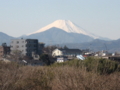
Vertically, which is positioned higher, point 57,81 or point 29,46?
point 29,46

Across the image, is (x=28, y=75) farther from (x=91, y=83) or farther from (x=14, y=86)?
(x=91, y=83)

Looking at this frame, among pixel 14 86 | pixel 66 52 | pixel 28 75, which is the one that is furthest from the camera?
pixel 66 52

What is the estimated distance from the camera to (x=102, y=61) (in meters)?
20.5

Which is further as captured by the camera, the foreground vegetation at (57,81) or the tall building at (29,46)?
the tall building at (29,46)

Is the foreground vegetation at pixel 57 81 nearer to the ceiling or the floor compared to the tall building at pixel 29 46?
→ nearer to the floor

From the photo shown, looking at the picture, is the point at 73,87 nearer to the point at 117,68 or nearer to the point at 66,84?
→ the point at 66,84

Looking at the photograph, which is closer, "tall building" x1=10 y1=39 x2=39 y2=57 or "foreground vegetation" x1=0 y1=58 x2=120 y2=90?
"foreground vegetation" x1=0 y1=58 x2=120 y2=90

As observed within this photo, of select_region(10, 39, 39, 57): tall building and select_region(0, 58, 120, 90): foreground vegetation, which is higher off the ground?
select_region(10, 39, 39, 57): tall building

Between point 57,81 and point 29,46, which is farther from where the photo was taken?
point 29,46

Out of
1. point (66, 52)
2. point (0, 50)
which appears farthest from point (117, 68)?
point (66, 52)

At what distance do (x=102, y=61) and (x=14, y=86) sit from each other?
9137mm

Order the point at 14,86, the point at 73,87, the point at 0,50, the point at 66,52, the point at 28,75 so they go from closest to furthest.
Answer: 1. the point at 73,87
2. the point at 14,86
3. the point at 28,75
4. the point at 0,50
5. the point at 66,52

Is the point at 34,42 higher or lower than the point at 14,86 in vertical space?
higher

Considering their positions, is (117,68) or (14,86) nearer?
(14,86)
